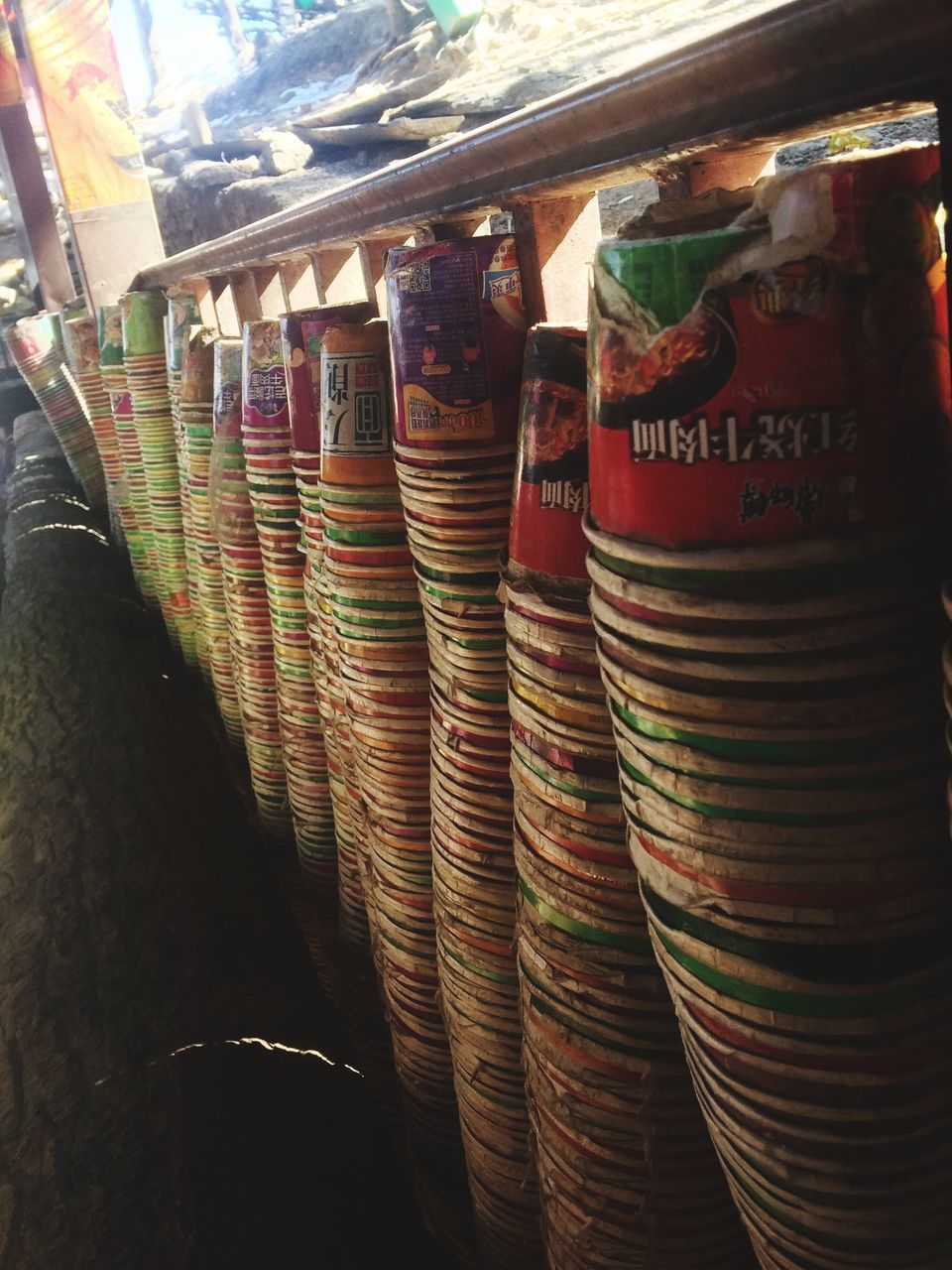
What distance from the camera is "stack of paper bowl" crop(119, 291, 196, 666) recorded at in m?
3.18

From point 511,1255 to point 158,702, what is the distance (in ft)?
7.07

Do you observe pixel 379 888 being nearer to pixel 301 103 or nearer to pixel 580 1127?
pixel 580 1127

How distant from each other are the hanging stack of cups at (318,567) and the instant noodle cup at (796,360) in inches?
33.4

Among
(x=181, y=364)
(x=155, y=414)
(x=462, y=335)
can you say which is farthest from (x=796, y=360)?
(x=155, y=414)

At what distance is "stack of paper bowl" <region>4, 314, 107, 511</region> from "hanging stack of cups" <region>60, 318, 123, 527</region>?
1.10 m

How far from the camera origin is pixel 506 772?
119 cm

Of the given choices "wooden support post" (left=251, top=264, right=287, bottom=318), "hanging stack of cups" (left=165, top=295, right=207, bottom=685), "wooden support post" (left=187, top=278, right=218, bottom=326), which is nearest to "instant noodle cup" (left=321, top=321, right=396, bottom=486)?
"wooden support post" (left=251, top=264, right=287, bottom=318)

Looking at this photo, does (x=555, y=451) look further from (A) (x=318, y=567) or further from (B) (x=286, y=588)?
(B) (x=286, y=588)

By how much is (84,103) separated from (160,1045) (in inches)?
304

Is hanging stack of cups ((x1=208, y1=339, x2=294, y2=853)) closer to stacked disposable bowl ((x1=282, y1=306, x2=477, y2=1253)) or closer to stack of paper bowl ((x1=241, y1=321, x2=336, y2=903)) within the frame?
stack of paper bowl ((x1=241, y1=321, x2=336, y2=903))

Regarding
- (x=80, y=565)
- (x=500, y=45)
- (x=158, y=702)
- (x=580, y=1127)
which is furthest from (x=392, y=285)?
(x=500, y=45)

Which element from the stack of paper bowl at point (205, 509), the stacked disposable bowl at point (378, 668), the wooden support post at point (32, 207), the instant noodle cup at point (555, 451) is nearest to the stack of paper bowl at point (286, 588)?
the stacked disposable bowl at point (378, 668)

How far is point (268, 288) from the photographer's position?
2.54m

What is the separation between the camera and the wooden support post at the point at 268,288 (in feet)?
7.66
